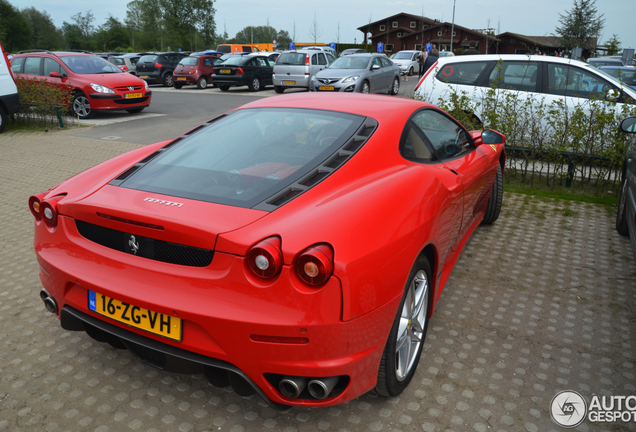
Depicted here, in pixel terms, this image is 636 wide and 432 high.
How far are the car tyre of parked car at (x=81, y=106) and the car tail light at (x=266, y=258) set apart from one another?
1301 cm

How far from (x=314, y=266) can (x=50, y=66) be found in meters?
14.1

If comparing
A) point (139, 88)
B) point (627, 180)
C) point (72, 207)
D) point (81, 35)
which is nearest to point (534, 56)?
point (627, 180)

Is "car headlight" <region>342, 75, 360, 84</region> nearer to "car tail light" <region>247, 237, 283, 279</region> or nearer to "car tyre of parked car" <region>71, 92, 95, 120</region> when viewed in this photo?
"car tyre of parked car" <region>71, 92, 95, 120</region>

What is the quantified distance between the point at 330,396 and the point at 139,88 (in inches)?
541

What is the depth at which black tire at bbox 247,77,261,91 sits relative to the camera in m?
22.1

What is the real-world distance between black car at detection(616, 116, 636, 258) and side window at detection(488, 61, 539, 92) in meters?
3.40

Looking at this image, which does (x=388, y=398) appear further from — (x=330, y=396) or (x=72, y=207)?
(x=72, y=207)

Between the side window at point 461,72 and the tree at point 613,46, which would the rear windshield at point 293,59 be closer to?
the side window at point 461,72

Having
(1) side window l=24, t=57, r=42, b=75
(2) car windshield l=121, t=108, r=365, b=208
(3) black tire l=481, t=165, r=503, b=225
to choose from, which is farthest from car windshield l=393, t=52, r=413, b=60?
(2) car windshield l=121, t=108, r=365, b=208

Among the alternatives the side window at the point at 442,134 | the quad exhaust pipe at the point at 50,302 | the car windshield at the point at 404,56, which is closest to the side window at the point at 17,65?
the quad exhaust pipe at the point at 50,302

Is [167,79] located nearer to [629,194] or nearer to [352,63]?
[352,63]

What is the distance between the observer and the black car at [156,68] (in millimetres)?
23969

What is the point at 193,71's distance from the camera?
22.8m

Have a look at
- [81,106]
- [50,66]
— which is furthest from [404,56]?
[50,66]
